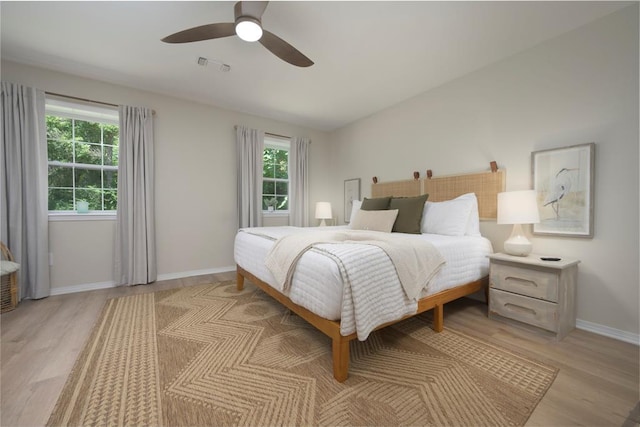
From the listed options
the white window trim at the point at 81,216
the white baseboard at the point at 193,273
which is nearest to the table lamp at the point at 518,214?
the white baseboard at the point at 193,273

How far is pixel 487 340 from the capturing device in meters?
1.88

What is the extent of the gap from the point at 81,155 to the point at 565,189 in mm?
4993

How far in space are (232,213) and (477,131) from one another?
340 centimetres

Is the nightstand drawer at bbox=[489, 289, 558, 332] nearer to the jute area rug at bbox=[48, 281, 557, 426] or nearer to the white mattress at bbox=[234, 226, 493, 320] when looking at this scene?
the white mattress at bbox=[234, 226, 493, 320]

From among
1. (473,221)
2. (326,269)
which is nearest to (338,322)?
(326,269)

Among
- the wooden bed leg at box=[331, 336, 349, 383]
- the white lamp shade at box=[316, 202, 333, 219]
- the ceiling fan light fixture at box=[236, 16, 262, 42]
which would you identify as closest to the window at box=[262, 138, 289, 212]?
the white lamp shade at box=[316, 202, 333, 219]

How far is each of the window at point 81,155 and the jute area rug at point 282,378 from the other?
178cm

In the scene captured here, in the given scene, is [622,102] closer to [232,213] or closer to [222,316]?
[222,316]

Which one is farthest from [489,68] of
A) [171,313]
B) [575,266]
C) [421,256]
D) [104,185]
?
[104,185]

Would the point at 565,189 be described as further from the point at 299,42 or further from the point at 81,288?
the point at 81,288

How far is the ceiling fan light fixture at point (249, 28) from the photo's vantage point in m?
1.72

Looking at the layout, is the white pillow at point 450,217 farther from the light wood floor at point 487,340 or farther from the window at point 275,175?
the window at point 275,175

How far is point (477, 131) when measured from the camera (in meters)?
2.77

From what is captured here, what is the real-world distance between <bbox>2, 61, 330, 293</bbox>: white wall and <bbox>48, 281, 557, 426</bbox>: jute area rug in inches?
53.8
